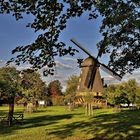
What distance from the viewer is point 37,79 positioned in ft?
479

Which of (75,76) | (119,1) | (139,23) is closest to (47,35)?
(119,1)

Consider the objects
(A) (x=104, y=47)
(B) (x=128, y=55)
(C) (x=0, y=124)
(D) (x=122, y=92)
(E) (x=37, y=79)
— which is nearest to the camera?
(A) (x=104, y=47)

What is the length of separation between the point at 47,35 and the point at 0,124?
38.8 m

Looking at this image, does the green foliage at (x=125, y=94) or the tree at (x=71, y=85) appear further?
the tree at (x=71, y=85)

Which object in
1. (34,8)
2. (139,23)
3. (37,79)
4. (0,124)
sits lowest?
(0,124)

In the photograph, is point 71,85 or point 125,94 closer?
point 125,94

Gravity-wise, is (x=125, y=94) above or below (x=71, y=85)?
below

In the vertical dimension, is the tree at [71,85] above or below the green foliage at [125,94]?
above

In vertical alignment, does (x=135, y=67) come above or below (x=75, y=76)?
below

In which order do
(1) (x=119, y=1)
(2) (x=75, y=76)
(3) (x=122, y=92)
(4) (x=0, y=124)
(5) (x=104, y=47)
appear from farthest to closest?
(2) (x=75, y=76)
(3) (x=122, y=92)
(4) (x=0, y=124)
(5) (x=104, y=47)
(1) (x=119, y=1)

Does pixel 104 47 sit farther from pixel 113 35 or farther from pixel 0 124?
pixel 0 124

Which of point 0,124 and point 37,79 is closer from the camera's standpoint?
point 0,124

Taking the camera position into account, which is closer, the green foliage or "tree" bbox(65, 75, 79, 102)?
the green foliage

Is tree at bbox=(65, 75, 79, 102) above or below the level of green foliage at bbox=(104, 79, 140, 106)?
above
